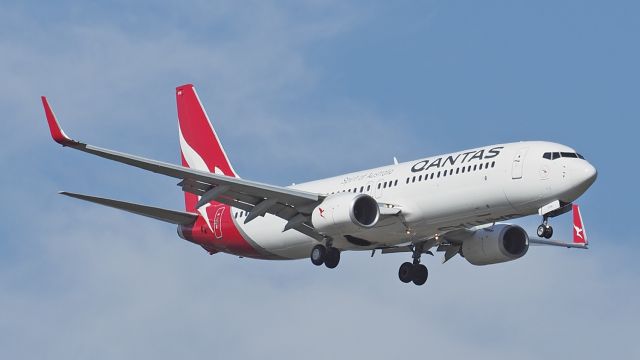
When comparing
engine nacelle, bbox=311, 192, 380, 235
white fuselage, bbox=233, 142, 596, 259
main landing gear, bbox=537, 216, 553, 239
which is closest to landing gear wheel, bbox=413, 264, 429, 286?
white fuselage, bbox=233, 142, 596, 259

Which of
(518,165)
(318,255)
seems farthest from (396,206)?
(518,165)

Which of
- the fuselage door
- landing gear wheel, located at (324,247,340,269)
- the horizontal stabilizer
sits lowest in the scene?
landing gear wheel, located at (324,247,340,269)

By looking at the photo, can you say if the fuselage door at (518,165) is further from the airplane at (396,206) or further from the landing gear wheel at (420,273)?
the landing gear wheel at (420,273)

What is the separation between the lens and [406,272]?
200 feet

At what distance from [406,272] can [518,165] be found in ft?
30.6

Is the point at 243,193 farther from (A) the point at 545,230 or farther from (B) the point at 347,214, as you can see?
(A) the point at 545,230

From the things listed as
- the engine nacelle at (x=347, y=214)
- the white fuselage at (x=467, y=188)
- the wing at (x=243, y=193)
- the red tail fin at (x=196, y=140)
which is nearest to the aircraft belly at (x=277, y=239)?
the wing at (x=243, y=193)

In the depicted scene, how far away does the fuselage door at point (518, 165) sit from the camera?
5334cm

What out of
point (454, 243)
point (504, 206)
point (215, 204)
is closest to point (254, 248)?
point (215, 204)

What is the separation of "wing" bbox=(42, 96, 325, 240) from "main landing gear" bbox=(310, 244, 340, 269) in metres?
0.58

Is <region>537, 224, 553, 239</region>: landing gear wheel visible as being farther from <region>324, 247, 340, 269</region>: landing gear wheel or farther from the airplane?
<region>324, 247, 340, 269</region>: landing gear wheel

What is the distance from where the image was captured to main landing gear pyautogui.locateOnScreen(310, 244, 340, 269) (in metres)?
57.8

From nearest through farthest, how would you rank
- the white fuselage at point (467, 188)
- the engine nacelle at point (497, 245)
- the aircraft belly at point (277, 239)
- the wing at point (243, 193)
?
1. the white fuselage at point (467, 188)
2. the wing at point (243, 193)
3. the aircraft belly at point (277, 239)
4. the engine nacelle at point (497, 245)

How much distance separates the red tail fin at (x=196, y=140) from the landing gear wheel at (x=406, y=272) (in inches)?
A: 371
